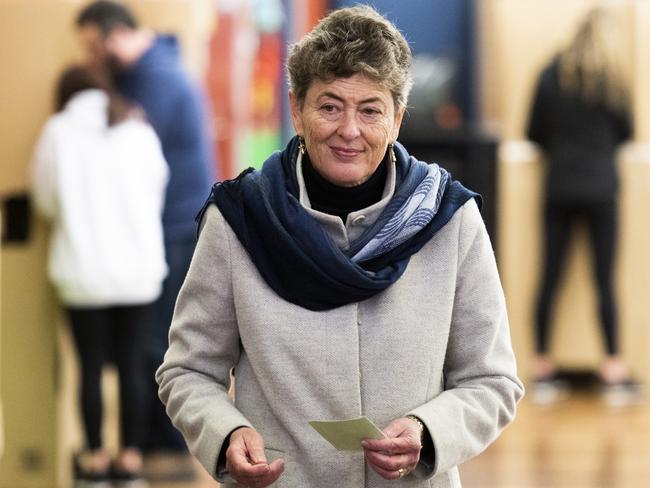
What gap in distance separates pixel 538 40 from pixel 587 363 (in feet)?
5.65

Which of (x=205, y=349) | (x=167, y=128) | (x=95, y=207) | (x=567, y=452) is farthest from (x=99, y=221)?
(x=205, y=349)

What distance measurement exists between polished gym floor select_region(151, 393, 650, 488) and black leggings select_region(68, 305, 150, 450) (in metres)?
0.32

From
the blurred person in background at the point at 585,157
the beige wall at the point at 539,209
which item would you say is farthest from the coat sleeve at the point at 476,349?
the beige wall at the point at 539,209

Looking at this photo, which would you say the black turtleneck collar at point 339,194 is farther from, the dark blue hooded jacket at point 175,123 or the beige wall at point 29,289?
the dark blue hooded jacket at point 175,123

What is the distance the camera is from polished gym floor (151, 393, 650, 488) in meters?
5.40

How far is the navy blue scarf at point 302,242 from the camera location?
2207mm

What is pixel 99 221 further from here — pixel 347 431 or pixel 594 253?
pixel 594 253

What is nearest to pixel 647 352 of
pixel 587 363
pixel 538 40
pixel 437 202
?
pixel 587 363

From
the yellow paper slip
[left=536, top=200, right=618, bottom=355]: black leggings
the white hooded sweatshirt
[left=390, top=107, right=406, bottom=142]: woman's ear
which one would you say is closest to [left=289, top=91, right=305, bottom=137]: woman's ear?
[left=390, top=107, right=406, bottom=142]: woman's ear

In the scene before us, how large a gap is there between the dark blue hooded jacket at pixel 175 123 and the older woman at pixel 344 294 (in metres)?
3.02

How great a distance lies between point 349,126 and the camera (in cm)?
219

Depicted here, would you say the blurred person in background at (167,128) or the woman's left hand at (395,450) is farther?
the blurred person in background at (167,128)

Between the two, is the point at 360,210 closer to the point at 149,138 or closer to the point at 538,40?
the point at 149,138

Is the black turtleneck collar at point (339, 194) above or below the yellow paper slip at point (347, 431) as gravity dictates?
above
